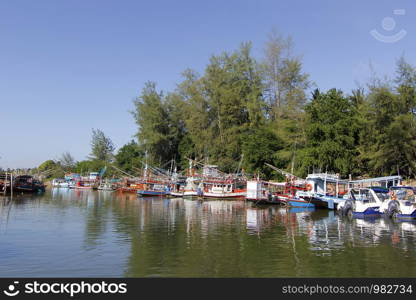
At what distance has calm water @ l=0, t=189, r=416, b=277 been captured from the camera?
15875mm

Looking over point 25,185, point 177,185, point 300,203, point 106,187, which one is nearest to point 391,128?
point 300,203

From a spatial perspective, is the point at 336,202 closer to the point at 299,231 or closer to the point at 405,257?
the point at 299,231

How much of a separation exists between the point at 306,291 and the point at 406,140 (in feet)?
141

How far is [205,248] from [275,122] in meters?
54.1

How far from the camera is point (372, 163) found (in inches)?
2031

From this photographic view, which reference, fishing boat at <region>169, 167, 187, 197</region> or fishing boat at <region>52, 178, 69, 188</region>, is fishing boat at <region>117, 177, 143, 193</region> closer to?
fishing boat at <region>169, 167, 187, 197</region>

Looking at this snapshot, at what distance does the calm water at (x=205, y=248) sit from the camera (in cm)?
1588

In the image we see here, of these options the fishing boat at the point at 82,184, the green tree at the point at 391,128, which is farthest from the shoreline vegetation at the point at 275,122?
the fishing boat at the point at 82,184

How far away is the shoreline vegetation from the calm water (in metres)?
22.4

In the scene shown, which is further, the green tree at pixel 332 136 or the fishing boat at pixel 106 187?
the fishing boat at pixel 106 187

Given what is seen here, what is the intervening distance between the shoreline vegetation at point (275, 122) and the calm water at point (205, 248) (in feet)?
73.5

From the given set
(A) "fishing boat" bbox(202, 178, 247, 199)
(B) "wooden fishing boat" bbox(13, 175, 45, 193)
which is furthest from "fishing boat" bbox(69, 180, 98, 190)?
(A) "fishing boat" bbox(202, 178, 247, 199)

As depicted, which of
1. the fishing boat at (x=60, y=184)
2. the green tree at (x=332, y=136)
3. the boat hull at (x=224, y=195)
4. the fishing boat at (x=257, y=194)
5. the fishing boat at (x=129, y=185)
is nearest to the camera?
the fishing boat at (x=257, y=194)

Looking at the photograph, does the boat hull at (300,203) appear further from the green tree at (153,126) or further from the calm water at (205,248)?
the green tree at (153,126)
